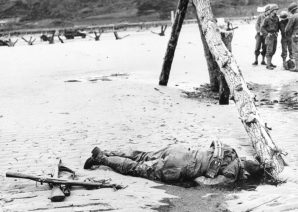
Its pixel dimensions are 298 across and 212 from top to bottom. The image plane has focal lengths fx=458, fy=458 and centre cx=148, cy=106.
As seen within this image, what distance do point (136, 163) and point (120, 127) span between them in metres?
2.48

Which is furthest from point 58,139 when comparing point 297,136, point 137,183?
point 297,136

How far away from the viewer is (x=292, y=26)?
13.6m

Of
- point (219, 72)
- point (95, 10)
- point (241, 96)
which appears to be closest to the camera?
point (241, 96)

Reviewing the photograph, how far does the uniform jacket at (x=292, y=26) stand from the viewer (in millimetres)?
13336

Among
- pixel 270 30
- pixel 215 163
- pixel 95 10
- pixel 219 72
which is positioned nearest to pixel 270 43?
pixel 270 30

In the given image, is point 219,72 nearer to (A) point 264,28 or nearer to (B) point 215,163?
(B) point 215,163

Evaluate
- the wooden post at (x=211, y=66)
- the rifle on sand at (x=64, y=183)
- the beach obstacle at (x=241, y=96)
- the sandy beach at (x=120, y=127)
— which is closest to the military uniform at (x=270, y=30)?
the sandy beach at (x=120, y=127)

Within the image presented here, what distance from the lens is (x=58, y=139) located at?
7051 mm

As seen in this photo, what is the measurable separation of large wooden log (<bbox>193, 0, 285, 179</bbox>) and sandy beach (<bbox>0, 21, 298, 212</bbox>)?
0.80 ft

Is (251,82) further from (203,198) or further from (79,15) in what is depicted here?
(79,15)

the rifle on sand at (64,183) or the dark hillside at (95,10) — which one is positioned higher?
the dark hillside at (95,10)

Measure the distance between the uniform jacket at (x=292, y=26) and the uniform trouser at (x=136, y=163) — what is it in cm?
946

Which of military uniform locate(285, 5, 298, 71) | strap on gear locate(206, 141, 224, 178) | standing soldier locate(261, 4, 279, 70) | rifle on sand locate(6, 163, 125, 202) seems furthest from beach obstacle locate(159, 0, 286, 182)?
standing soldier locate(261, 4, 279, 70)

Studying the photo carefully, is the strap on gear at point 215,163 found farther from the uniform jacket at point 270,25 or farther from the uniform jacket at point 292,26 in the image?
the uniform jacket at point 270,25
